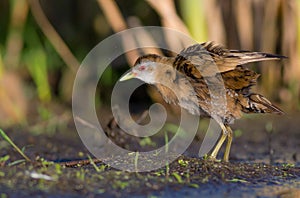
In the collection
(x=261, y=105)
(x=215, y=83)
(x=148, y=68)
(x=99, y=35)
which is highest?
(x=99, y=35)

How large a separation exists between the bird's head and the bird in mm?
192

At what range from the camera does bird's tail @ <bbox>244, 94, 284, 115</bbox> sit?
5695 millimetres

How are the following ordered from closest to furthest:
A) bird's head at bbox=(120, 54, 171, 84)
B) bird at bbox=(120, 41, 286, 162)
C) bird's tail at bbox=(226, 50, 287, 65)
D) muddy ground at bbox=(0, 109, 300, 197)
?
muddy ground at bbox=(0, 109, 300, 197) < bird's tail at bbox=(226, 50, 287, 65) < bird at bbox=(120, 41, 286, 162) < bird's head at bbox=(120, 54, 171, 84)

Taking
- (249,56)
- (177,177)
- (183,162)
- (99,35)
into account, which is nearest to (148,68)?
(249,56)

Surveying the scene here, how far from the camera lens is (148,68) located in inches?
242

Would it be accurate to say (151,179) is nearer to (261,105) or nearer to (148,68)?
(261,105)

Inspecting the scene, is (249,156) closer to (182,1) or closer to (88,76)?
(182,1)

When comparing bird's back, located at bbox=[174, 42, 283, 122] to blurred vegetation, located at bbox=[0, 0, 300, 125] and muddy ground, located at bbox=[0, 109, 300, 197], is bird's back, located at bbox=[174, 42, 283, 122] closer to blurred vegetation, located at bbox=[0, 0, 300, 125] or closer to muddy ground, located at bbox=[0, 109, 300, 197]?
muddy ground, located at bbox=[0, 109, 300, 197]

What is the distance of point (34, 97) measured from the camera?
9352 millimetres

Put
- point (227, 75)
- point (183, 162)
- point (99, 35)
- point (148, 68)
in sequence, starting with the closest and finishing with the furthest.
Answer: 1. point (183, 162)
2. point (227, 75)
3. point (148, 68)
4. point (99, 35)

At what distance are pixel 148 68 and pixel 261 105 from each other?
1.04 metres

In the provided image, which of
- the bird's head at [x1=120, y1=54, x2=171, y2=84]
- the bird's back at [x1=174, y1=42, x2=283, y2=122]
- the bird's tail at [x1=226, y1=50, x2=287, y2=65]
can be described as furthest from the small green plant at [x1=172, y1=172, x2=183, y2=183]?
the bird's head at [x1=120, y1=54, x2=171, y2=84]

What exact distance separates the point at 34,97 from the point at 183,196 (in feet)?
16.7

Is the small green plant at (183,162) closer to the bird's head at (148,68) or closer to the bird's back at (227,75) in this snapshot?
the bird's back at (227,75)
